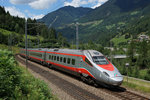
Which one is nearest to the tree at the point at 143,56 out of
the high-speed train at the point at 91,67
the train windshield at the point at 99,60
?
the high-speed train at the point at 91,67

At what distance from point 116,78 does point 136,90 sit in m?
2.70

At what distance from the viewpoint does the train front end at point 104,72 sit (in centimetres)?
1438

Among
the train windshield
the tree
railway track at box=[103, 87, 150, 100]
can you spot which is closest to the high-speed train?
the train windshield

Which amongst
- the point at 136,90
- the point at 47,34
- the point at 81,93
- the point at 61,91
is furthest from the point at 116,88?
the point at 47,34

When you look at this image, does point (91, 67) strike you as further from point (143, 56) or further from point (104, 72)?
point (143, 56)

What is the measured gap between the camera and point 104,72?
1496 centimetres

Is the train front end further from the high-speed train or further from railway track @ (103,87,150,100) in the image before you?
railway track @ (103,87,150,100)

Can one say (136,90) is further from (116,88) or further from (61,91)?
(61,91)

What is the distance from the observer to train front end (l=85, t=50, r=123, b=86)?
1438 centimetres

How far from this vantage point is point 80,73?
1838 centimetres

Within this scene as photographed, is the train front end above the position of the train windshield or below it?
below

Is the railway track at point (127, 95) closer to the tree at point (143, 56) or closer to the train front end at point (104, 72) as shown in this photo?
the train front end at point (104, 72)

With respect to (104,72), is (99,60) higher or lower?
higher

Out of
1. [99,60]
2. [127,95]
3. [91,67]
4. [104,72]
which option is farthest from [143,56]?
[127,95]
